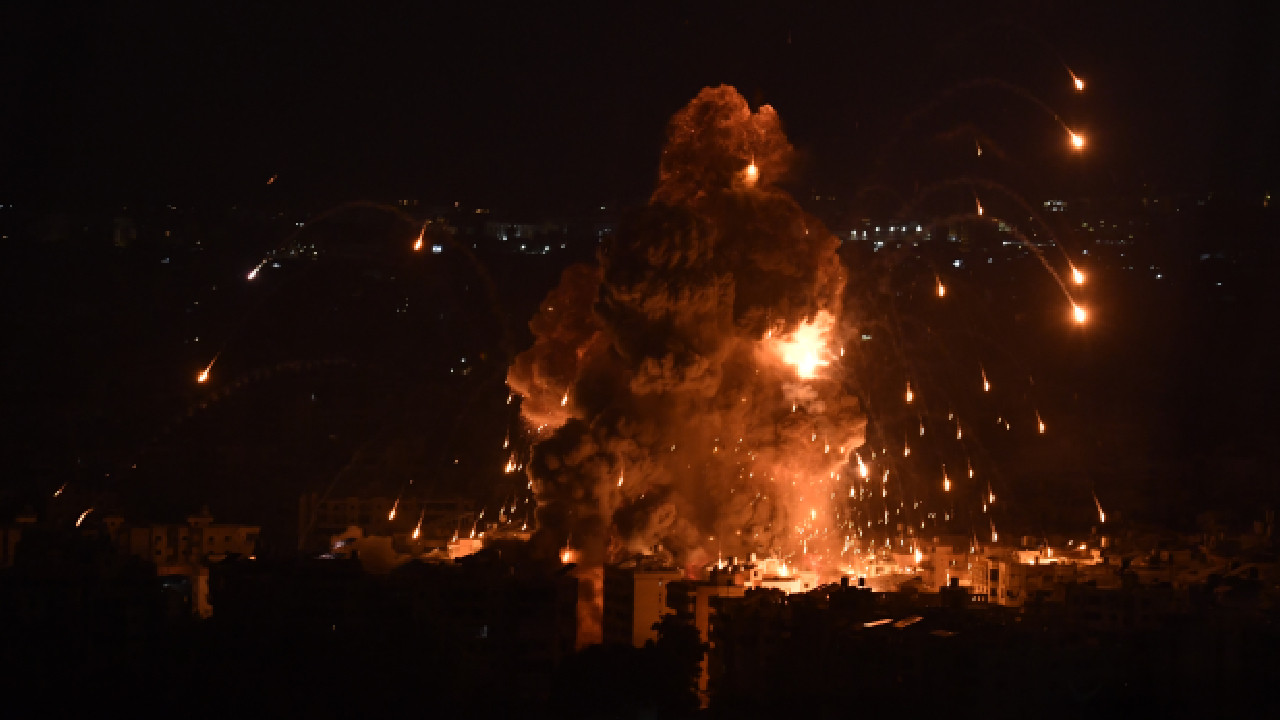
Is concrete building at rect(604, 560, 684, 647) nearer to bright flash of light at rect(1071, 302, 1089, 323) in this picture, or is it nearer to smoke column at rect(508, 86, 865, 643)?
smoke column at rect(508, 86, 865, 643)

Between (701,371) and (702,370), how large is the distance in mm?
31

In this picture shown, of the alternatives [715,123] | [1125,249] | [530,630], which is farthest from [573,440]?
[1125,249]

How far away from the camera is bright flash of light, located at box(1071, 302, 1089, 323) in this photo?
63.3 metres

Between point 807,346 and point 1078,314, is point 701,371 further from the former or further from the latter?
point 1078,314

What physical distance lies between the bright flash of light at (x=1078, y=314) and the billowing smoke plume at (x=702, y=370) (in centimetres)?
3396

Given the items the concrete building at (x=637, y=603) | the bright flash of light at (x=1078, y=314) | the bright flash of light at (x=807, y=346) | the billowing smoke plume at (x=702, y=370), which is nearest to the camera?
the concrete building at (x=637, y=603)

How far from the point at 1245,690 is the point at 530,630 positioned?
11.9m

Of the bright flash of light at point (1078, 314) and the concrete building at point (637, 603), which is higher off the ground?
the bright flash of light at point (1078, 314)

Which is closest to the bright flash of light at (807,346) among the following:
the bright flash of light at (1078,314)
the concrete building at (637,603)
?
the concrete building at (637,603)

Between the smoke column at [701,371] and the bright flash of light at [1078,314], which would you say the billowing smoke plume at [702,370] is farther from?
the bright flash of light at [1078,314]

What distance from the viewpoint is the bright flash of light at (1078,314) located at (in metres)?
63.3

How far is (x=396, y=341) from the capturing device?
Answer: 58.9 metres

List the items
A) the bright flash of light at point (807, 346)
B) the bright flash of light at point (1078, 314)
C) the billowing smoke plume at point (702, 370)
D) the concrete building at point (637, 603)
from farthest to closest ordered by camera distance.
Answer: the bright flash of light at point (1078, 314)
the bright flash of light at point (807, 346)
the billowing smoke plume at point (702, 370)
the concrete building at point (637, 603)

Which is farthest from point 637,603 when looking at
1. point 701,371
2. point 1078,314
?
point 1078,314
